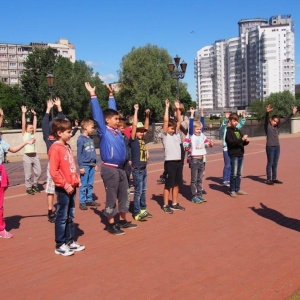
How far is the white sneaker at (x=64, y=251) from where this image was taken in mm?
4961

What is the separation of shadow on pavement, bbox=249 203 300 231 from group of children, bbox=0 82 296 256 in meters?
1.20

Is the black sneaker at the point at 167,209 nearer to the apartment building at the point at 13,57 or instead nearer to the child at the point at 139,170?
the child at the point at 139,170

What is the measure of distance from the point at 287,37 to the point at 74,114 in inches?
4317

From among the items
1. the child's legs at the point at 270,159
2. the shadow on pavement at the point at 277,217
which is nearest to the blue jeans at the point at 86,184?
the shadow on pavement at the point at 277,217

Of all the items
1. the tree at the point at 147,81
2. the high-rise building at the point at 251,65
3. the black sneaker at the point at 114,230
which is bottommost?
the black sneaker at the point at 114,230

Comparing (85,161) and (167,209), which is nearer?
(167,209)

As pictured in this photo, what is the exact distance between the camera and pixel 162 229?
602 centimetres

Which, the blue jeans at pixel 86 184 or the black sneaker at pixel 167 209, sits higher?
the blue jeans at pixel 86 184

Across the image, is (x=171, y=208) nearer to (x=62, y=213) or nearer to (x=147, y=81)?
(x=62, y=213)

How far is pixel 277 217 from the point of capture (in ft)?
21.5

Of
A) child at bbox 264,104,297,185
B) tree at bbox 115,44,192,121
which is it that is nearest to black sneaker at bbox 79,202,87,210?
child at bbox 264,104,297,185

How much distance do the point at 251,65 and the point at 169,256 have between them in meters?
152

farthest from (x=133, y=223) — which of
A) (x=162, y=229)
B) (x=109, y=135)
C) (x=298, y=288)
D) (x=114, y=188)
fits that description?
(x=298, y=288)

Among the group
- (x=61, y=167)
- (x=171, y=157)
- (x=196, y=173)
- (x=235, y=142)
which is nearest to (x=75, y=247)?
(x=61, y=167)
